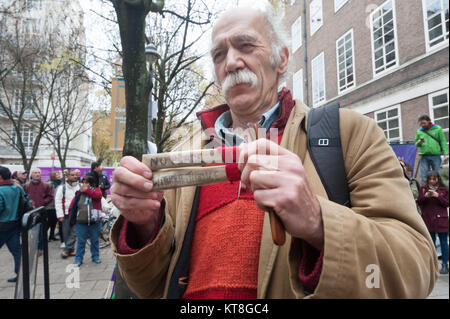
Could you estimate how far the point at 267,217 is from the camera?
3.50 ft

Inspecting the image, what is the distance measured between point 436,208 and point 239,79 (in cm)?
503

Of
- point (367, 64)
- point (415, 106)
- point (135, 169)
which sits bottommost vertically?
point (135, 169)

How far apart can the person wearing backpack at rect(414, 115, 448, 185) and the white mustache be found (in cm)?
222

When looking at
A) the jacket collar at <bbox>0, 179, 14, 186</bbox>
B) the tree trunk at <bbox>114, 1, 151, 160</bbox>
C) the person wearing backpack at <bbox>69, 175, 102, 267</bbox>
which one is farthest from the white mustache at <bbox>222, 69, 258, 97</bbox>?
the jacket collar at <bbox>0, 179, 14, 186</bbox>

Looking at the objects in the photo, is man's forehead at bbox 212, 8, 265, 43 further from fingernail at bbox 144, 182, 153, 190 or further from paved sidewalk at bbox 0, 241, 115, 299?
paved sidewalk at bbox 0, 241, 115, 299

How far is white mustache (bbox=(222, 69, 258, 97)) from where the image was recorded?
1.44 metres

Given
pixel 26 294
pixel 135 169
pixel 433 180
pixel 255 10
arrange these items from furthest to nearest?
pixel 433 180 → pixel 26 294 → pixel 255 10 → pixel 135 169

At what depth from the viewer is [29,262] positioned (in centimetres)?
259

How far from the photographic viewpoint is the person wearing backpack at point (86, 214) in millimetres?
6082

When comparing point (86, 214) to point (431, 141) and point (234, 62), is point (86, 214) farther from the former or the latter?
point (431, 141)

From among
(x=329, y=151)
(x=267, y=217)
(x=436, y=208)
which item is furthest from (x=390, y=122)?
(x=267, y=217)
